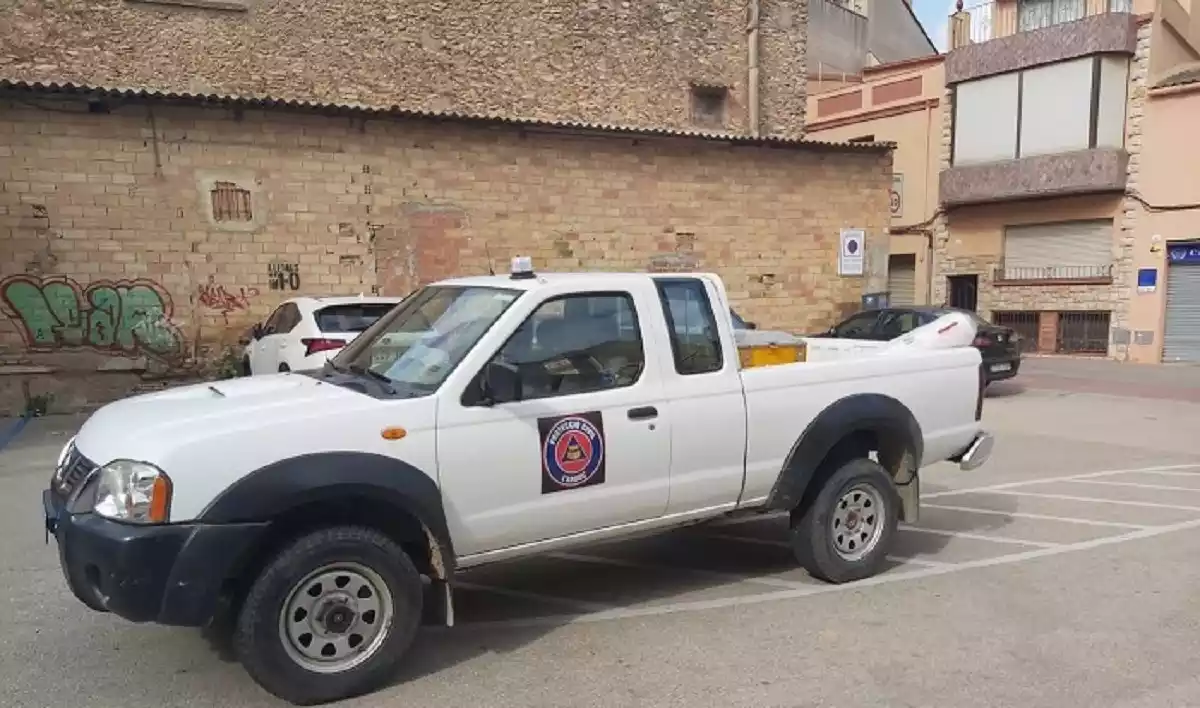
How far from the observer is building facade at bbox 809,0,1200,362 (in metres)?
22.3

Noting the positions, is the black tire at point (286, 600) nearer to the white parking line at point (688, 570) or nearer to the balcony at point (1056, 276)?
the white parking line at point (688, 570)

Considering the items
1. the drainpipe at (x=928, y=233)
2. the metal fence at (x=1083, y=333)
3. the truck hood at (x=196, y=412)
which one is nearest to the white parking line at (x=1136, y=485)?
the truck hood at (x=196, y=412)

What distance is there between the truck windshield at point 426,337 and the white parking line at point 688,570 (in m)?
1.55

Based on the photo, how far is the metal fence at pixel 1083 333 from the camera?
2355 centimetres

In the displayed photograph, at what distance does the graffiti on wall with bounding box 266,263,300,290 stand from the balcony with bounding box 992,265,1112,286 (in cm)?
2014

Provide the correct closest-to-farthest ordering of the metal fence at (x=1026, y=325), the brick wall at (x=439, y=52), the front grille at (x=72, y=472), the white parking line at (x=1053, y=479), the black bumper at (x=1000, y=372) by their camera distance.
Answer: the front grille at (x=72, y=472) < the white parking line at (x=1053, y=479) < the black bumper at (x=1000, y=372) < the brick wall at (x=439, y=52) < the metal fence at (x=1026, y=325)

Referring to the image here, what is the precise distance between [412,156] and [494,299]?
35.3 feet

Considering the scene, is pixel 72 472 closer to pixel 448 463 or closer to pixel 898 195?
pixel 448 463

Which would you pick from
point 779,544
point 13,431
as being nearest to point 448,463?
point 779,544

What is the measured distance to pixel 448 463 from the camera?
3988mm

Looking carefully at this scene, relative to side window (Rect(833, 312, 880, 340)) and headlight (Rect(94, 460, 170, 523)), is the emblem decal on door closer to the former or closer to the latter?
headlight (Rect(94, 460, 170, 523))

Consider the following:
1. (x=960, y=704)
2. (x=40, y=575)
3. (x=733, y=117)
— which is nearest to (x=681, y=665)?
(x=960, y=704)

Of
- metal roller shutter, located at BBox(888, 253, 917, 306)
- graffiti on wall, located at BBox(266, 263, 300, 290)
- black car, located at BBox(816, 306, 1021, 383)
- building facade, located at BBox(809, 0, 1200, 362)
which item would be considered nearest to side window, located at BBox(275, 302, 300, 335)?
graffiti on wall, located at BBox(266, 263, 300, 290)

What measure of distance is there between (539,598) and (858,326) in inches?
476
